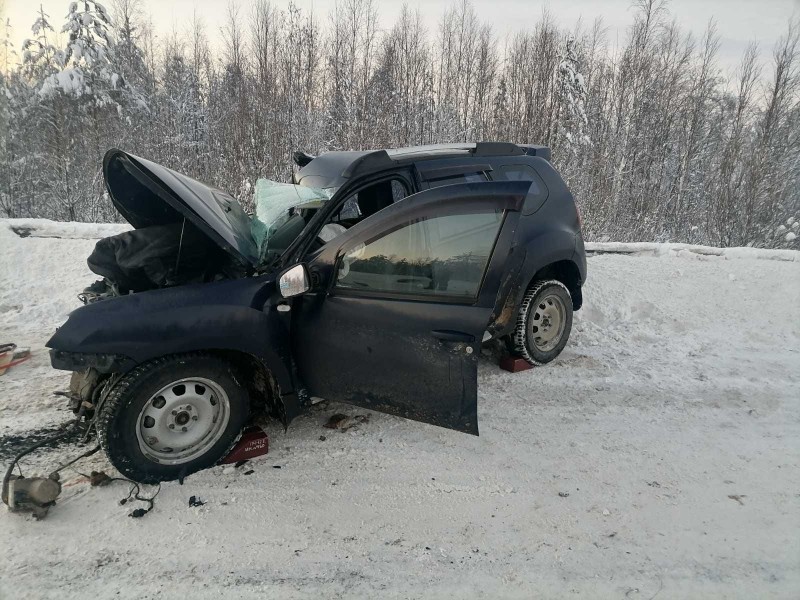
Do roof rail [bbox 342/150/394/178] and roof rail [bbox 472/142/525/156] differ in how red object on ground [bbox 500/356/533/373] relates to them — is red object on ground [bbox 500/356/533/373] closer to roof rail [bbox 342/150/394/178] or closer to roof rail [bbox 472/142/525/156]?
roof rail [bbox 472/142/525/156]

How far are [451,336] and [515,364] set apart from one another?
1.97 m

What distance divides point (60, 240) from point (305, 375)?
6.03 metres

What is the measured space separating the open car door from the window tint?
101cm

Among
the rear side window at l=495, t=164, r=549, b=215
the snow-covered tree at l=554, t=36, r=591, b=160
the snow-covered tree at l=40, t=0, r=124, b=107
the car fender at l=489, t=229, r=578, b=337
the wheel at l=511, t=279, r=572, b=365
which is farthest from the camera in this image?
the snow-covered tree at l=554, t=36, r=591, b=160

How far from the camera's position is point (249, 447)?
10.5 ft

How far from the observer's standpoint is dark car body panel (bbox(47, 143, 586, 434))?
274 cm

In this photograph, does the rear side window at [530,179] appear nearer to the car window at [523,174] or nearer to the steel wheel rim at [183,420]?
the car window at [523,174]

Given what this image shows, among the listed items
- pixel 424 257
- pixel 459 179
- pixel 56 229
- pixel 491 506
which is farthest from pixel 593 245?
pixel 56 229

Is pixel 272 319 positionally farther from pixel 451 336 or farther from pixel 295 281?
pixel 451 336

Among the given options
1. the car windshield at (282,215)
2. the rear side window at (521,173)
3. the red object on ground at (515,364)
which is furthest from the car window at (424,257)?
the red object on ground at (515,364)

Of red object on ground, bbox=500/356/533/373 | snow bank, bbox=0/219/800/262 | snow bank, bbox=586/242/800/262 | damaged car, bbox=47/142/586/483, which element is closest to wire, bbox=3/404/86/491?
damaged car, bbox=47/142/586/483

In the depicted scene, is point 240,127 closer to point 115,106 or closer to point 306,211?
point 115,106

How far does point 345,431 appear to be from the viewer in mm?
3551

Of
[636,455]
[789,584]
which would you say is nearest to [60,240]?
[636,455]
